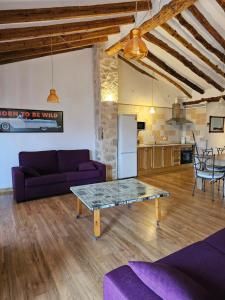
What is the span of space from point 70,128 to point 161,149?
308 centimetres

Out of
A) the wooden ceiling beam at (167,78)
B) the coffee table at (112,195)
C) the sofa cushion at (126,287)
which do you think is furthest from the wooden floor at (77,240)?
the wooden ceiling beam at (167,78)

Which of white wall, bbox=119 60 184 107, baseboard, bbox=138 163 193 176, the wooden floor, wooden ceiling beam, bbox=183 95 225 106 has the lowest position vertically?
the wooden floor

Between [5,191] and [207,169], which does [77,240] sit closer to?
[5,191]

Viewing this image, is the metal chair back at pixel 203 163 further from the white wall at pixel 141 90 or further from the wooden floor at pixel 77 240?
the white wall at pixel 141 90

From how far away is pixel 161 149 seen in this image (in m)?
6.80

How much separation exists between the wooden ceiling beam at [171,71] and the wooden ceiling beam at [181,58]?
2.21 ft

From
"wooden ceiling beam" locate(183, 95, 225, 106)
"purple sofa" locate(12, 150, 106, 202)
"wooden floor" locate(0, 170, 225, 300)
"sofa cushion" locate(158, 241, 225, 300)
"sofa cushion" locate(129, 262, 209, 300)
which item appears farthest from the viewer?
"wooden ceiling beam" locate(183, 95, 225, 106)

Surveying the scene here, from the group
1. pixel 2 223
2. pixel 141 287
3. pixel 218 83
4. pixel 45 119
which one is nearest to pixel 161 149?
pixel 218 83

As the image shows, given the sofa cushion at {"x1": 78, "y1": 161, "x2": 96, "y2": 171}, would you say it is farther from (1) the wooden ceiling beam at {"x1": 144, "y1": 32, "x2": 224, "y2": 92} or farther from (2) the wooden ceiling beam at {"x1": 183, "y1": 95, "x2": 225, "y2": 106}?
(2) the wooden ceiling beam at {"x1": 183, "y1": 95, "x2": 225, "y2": 106}

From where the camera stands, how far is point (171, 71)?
21.7ft

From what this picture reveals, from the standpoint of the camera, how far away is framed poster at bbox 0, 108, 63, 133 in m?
4.61

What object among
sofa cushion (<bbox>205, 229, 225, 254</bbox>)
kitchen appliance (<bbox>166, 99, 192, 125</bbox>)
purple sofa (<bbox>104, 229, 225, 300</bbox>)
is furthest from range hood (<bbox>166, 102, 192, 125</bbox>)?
purple sofa (<bbox>104, 229, 225, 300</bbox>)

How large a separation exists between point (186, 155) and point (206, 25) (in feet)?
14.2

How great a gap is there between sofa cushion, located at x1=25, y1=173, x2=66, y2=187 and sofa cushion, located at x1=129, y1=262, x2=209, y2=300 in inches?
133
